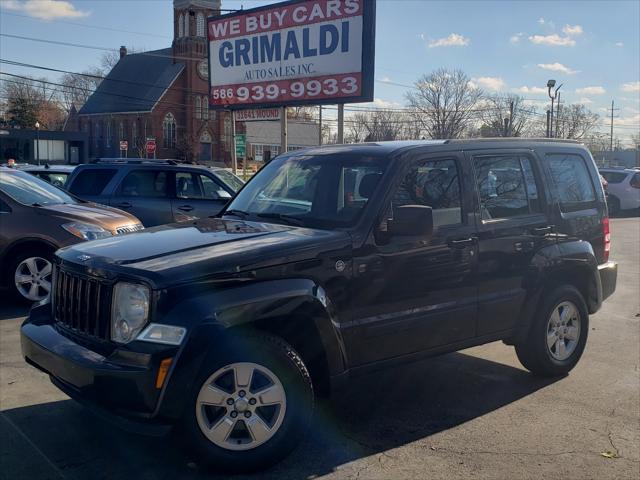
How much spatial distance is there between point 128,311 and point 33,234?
467cm

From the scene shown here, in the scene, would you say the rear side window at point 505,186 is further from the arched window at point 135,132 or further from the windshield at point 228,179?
the arched window at point 135,132

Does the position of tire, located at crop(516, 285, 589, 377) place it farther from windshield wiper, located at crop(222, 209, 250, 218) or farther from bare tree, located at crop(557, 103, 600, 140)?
bare tree, located at crop(557, 103, 600, 140)

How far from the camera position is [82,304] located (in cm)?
362

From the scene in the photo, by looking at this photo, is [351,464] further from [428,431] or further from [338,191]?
[338,191]

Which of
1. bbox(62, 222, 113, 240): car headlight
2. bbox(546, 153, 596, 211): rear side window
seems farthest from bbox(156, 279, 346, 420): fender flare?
bbox(62, 222, 113, 240): car headlight

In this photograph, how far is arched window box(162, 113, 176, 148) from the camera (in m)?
68.2

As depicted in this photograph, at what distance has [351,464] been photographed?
12.2ft

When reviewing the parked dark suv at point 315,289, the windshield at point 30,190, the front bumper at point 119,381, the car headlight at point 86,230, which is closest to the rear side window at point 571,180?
the parked dark suv at point 315,289

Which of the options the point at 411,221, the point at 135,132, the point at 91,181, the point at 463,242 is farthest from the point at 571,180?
the point at 135,132

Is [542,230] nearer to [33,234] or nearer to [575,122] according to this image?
[33,234]

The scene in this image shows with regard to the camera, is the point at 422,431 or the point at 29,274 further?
the point at 29,274

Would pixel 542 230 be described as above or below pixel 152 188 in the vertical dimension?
below

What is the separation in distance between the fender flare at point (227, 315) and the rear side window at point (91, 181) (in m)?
7.73

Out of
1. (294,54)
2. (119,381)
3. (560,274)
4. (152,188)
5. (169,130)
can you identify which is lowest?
(119,381)
